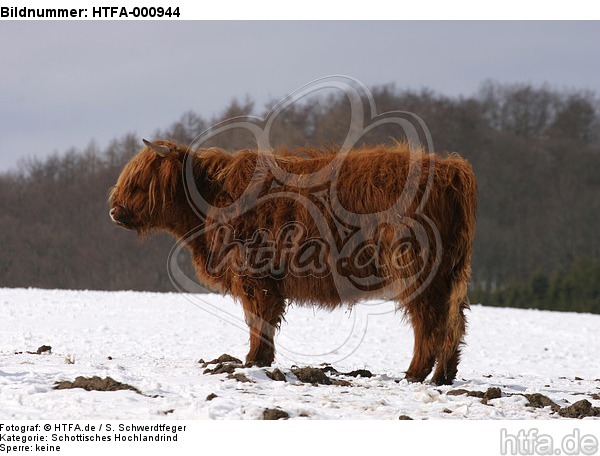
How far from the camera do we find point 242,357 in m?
11.3

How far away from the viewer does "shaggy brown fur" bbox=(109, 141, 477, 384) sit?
24.1 ft

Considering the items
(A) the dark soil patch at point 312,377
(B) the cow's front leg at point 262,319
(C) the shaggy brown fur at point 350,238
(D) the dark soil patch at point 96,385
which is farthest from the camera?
(B) the cow's front leg at point 262,319

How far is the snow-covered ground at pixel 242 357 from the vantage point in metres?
5.66

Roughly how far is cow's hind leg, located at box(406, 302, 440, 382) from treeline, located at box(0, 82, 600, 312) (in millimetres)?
12304

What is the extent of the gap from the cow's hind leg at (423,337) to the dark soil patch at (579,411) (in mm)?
1549

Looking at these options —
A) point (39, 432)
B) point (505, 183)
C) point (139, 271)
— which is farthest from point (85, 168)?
point (39, 432)

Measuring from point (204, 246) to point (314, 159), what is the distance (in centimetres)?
133

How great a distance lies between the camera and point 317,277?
24.6 ft

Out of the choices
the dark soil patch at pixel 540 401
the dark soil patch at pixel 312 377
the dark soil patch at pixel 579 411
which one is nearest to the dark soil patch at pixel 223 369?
the dark soil patch at pixel 312 377

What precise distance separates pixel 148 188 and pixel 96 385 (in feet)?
8.51

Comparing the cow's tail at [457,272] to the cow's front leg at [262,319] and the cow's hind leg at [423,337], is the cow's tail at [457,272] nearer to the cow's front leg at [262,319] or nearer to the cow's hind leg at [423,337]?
the cow's hind leg at [423,337]

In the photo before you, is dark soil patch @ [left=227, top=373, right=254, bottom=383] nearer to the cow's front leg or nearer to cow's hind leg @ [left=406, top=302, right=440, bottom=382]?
the cow's front leg

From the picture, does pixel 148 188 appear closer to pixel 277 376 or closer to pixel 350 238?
pixel 350 238

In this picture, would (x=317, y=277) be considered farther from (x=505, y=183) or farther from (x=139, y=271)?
(x=505, y=183)
